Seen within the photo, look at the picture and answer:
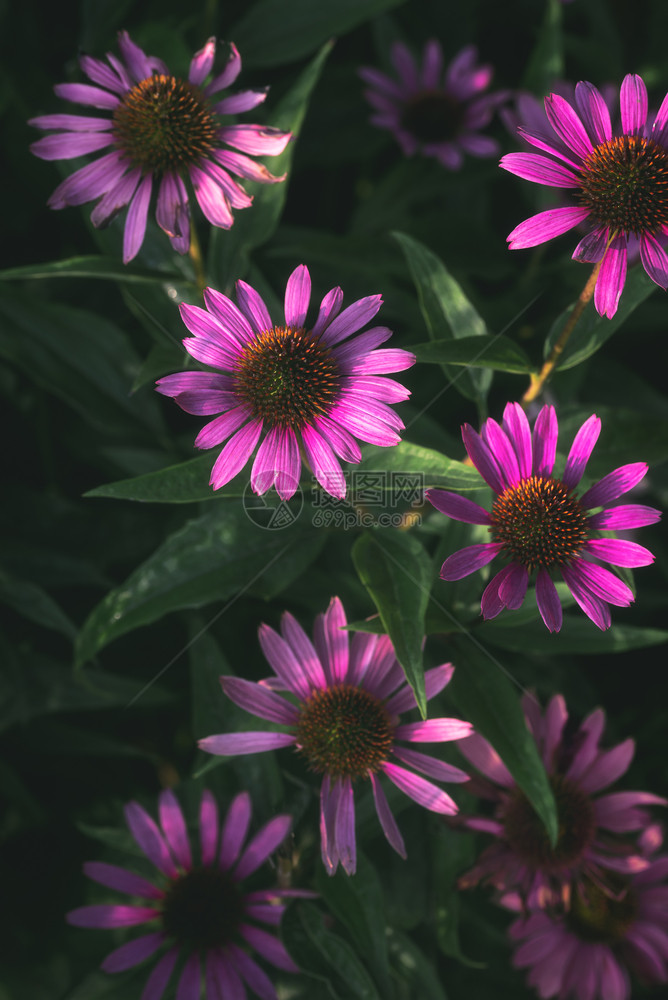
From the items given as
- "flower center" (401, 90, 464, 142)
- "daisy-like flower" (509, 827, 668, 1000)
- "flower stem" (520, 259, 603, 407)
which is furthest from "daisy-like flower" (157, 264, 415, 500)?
"flower center" (401, 90, 464, 142)

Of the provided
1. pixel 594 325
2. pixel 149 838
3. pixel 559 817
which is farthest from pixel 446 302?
pixel 149 838

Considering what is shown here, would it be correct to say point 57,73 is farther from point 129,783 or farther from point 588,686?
point 588,686

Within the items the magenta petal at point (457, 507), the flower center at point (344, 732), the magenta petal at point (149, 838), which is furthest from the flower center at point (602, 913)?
the magenta petal at point (457, 507)

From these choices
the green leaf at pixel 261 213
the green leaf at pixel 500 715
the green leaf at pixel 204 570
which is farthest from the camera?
the green leaf at pixel 261 213


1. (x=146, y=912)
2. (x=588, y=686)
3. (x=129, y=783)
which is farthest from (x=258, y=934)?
(x=588, y=686)

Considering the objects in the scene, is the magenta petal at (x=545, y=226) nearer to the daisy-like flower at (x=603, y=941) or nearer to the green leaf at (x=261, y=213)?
the green leaf at (x=261, y=213)

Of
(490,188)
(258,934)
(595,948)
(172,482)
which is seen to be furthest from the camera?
(490,188)

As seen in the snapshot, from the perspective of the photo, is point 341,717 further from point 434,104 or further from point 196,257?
point 434,104
